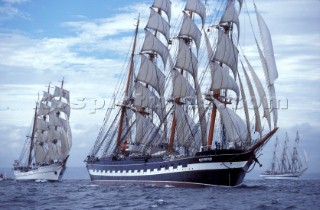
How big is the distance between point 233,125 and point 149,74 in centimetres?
2006

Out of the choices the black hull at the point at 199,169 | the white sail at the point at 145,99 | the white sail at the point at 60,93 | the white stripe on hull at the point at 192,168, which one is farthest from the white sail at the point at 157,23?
the white sail at the point at 60,93

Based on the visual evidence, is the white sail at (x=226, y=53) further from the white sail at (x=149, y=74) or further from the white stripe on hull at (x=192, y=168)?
the white sail at (x=149, y=74)

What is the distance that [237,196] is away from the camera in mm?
39875

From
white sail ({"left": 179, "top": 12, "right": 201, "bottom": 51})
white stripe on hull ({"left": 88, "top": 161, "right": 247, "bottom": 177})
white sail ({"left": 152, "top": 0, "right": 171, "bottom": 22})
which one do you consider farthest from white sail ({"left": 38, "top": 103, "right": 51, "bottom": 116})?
white sail ({"left": 179, "top": 12, "right": 201, "bottom": 51})

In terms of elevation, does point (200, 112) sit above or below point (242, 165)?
above

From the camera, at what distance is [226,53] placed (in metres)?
55.7

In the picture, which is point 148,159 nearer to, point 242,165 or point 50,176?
point 242,165

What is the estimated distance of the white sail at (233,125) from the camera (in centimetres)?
5256

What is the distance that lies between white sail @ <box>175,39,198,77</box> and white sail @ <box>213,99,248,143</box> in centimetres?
958

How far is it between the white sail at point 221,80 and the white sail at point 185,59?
6.70 metres

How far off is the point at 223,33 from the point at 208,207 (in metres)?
28.8

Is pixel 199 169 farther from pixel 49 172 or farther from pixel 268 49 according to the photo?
pixel 49 172

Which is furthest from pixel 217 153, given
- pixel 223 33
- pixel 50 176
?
pixel 50 176

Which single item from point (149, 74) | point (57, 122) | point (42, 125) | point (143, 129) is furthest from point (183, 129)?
point (42, 125)
